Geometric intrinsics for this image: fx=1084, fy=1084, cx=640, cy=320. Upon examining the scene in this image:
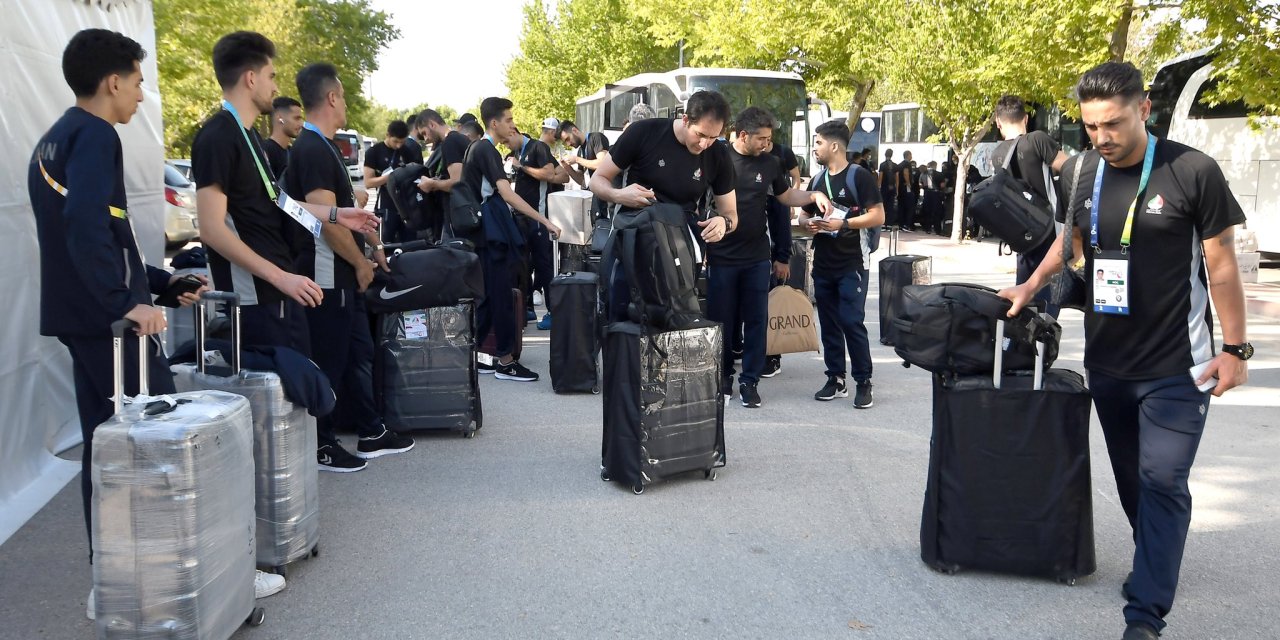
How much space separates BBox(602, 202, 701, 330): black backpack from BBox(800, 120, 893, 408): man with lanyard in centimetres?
211

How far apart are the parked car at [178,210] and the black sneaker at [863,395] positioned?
14233 millimetres

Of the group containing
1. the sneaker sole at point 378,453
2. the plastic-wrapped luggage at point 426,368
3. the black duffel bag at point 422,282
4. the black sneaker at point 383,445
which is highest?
the black duffel bag at point 422,282

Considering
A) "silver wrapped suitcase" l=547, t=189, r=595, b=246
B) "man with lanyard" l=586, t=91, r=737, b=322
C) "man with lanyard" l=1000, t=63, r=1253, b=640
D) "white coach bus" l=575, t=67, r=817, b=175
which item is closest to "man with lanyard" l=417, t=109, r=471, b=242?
"silver wrapped suitcase" l=547, t=189, r=595, b=246

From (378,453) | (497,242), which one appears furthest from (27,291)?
(497,242)

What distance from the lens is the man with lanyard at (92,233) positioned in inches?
137

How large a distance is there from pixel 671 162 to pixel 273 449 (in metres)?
2.78

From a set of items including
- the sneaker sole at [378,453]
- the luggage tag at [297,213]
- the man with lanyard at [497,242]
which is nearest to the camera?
the luggage tag at [297,213]

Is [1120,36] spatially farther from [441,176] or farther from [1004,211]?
[1004,211]

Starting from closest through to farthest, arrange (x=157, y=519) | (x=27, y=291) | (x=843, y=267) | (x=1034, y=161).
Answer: (x=157, y=519) → (x=27, y=291) → (x=1034, y=161) → (x=843, y=267)

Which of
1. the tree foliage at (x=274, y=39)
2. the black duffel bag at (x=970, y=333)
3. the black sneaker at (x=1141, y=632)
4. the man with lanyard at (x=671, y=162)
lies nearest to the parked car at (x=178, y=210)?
the tree foliage at (x=274, y=39)

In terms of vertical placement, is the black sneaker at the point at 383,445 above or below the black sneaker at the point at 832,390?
below

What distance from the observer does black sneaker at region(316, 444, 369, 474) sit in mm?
5680

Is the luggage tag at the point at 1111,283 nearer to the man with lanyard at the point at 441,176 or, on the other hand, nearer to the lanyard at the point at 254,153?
the lanyard at the point at 254,153

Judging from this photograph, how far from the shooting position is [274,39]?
30438 mm
